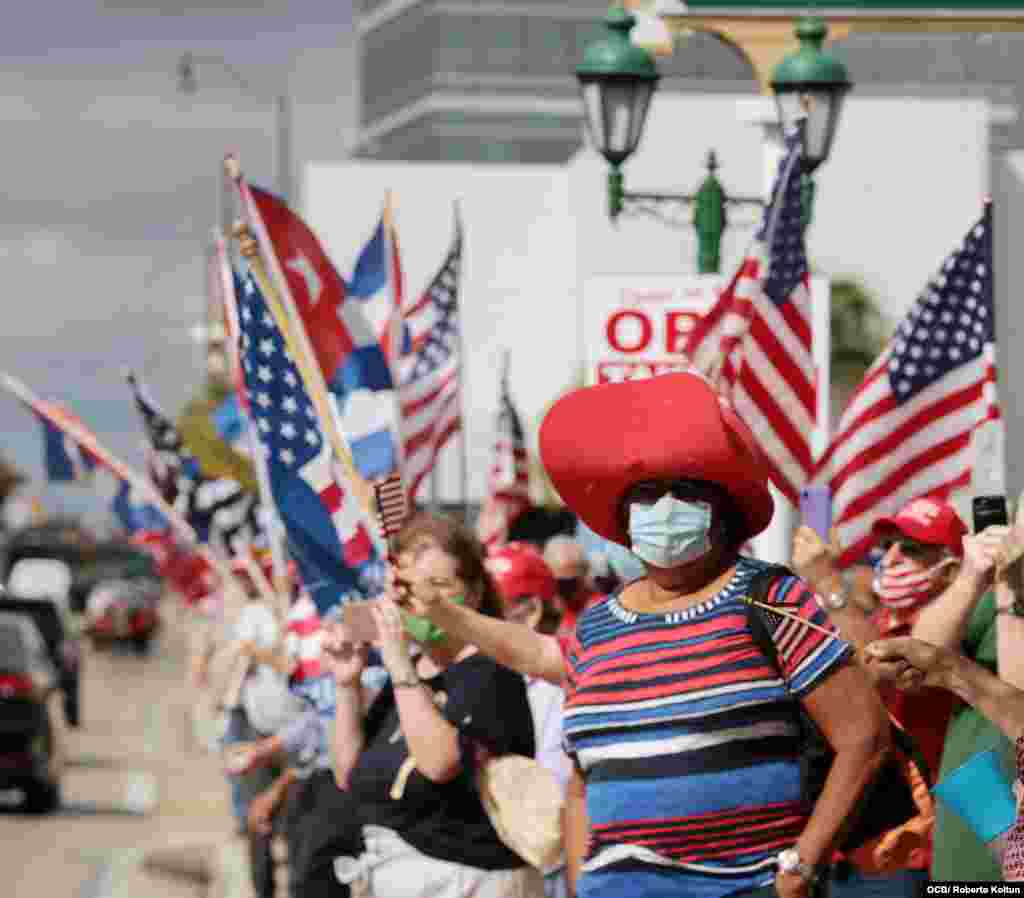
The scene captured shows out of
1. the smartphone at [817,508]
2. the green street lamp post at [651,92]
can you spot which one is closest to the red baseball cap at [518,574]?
the smartphone at [817,508]

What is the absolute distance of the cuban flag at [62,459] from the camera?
16750 millimetres

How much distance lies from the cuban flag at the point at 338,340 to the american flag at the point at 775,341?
126 centimetres

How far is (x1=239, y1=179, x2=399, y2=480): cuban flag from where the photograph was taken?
11.7 meters

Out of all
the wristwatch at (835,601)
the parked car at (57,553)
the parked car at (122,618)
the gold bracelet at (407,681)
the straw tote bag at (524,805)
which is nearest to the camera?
the straw tote bag at (524,805)

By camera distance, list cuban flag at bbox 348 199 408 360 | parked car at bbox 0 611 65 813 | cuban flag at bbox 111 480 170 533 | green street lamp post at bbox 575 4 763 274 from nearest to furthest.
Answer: cuban flag at bbox 348 199 408 360 → green street lamp post at bbox 575 4 763 274 → cuban flag at bbox 111 480 170 533 → parked car at bbox 0 611 65 813

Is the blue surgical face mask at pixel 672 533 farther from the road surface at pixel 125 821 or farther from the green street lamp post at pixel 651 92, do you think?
the road surface at pixel 125 821

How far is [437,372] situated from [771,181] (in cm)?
198

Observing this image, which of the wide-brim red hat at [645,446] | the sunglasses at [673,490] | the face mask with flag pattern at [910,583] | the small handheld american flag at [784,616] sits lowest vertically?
the face mask with flag pattern at [910,583]

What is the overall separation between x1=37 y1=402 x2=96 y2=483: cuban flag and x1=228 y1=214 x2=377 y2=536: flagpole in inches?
225

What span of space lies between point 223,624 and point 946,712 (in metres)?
12.5

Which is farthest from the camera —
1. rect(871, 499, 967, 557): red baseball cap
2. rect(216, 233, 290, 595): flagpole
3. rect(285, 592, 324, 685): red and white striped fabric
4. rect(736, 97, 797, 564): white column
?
→ rect(736, 97, 797, 564): white column

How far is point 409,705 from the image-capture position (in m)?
7.19

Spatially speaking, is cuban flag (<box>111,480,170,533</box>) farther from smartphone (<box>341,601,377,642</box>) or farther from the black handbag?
the black handbag

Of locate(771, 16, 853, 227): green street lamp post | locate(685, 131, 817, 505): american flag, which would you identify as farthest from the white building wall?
locate(685, 131, 817, 505): american flag
